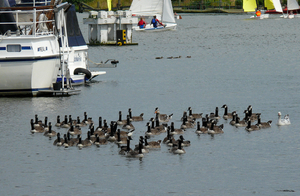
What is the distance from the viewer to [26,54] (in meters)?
43.9

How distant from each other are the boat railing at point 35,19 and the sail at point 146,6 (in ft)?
277

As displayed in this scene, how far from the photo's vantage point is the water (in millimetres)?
25094

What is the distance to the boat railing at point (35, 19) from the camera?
4466cm

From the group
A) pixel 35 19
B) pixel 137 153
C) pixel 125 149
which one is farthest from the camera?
pixel 35 19

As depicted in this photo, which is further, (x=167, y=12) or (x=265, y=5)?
(x=265, y=5)

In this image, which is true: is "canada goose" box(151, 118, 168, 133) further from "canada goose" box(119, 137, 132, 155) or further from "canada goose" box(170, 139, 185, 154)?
"canada goose" box(119, 137, 132, 155)

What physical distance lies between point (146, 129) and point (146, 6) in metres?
100

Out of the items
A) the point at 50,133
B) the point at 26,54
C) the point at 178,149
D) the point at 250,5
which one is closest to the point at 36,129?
the point at 50,133

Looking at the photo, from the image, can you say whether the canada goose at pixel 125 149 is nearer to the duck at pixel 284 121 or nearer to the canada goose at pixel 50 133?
the canada goose at pixel 50 133

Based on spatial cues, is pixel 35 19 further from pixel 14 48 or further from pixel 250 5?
pixel 250 5

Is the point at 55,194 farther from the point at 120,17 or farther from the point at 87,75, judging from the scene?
the point at 120,17

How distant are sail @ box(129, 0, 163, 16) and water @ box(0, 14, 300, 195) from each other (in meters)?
56.1

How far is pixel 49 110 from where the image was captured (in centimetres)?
4112

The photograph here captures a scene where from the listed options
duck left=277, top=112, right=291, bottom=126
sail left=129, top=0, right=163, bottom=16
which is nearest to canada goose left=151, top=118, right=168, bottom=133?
duck left=277, top=112, right=291, bottom=126
